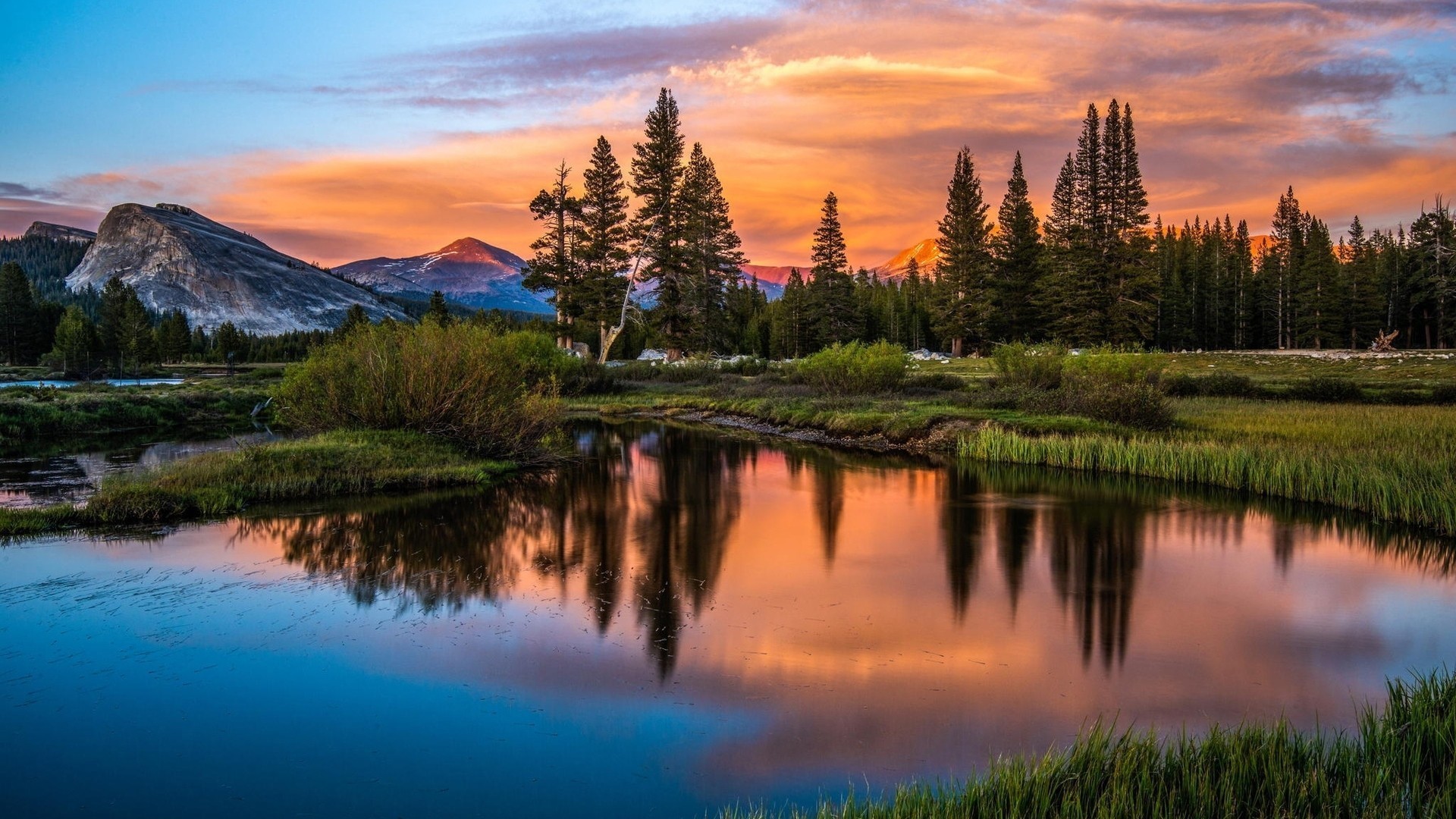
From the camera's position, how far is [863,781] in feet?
17.9

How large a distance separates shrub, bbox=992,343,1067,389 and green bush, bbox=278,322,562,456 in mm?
17835

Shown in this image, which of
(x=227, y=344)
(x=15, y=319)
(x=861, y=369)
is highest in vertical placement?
(x=15, y=319)

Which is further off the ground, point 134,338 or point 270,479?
point 134,338

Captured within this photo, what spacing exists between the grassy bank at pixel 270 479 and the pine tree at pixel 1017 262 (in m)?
47.1

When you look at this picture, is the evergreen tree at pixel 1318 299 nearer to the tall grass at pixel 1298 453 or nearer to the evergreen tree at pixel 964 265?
the evergreen tree at pixel 964 265

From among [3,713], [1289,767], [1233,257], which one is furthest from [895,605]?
[1233,257]

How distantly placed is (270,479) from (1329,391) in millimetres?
32420

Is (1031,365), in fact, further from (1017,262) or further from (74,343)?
(74,343)

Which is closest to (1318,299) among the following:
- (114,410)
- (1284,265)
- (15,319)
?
(1284,265)

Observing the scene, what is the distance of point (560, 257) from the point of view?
168 feet

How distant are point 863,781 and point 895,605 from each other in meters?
4.41

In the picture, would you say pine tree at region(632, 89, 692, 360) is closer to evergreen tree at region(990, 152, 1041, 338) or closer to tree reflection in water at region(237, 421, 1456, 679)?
evergreen tree at region(990, 152, 1041, 338)

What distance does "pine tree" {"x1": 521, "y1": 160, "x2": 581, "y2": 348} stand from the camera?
50.7m

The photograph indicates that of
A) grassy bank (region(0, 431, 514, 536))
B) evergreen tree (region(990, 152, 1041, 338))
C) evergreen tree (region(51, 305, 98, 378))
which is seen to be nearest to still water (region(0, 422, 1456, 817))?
grassy bank (region(0, 431, 514, 536))
